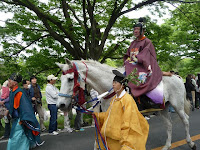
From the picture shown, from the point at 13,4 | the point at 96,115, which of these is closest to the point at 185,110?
the point at 96,115

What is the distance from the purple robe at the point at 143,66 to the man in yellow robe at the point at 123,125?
35.2 inches

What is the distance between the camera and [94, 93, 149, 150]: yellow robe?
256 cm

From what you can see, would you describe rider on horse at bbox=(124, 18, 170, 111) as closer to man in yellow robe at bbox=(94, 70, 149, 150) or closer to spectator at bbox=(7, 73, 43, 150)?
man in yellow robe at bbox=(94, 70, 149, 150)

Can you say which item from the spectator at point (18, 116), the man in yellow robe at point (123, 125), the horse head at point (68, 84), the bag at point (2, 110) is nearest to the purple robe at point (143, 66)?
the man in yellow robe at point (123, 125)

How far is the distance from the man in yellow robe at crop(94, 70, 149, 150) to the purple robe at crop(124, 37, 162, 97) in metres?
0.89

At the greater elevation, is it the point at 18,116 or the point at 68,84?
the point at 68,84

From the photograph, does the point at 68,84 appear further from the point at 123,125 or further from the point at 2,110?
the point at 2,110

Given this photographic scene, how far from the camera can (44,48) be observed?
32.1 ft

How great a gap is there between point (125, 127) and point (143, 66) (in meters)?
1.71

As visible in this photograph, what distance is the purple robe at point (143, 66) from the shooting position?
3.76 metres

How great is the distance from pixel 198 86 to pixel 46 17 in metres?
9.43

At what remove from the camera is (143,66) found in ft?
12.9

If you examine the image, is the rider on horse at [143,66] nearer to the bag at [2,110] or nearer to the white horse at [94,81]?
the white horse at [94,81]

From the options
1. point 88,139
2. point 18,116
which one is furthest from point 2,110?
point 88,139
